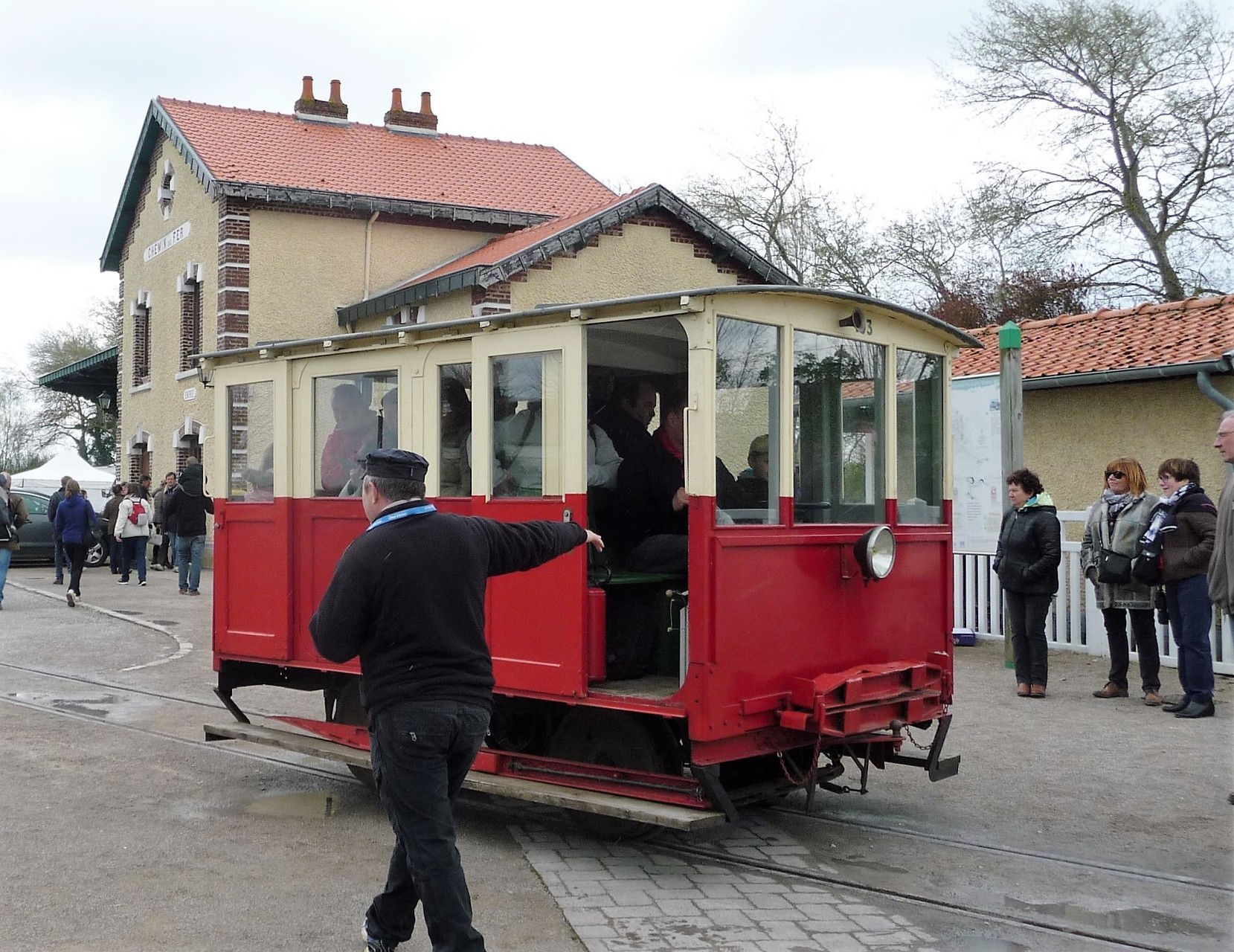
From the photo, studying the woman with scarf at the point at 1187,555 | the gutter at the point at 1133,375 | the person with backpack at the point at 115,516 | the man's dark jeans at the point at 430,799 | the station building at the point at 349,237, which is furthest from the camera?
the person with backpack at the point at 115,516

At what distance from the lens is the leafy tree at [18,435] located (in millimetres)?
65375

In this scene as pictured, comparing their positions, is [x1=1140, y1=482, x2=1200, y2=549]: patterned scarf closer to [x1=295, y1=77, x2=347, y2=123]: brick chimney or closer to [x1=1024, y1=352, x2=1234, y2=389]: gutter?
[x1=1024, y1=352, x2=1234, y2=389]: gutter

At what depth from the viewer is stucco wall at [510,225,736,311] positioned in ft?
70.1

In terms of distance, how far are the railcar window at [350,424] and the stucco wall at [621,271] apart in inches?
532

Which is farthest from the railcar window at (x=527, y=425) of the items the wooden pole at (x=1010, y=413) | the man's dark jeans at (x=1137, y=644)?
the wooden pole at (x=1010, y=413)

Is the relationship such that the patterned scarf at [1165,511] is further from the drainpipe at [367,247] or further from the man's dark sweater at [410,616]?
the drainpipe at [367,247]

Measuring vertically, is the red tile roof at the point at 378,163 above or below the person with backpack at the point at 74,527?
above

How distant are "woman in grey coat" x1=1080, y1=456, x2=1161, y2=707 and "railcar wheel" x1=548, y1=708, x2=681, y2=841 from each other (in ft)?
16.7

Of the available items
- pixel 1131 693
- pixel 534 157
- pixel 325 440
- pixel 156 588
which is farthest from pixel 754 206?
pixel 325 440

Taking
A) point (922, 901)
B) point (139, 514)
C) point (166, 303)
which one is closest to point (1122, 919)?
point (922, 901)

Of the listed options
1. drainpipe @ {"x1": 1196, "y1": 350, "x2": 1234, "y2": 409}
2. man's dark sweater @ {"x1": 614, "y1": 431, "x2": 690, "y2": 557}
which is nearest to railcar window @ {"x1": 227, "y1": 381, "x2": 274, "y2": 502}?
man's dark sweater @ {"x1": 614, "y1": 431, "x2": 690, "y2": 557}

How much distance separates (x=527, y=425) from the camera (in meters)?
6.34

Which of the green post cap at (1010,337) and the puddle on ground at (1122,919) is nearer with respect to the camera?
the puddle on ground at (1122,919)

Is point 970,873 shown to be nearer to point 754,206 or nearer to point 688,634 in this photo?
point 688,634
